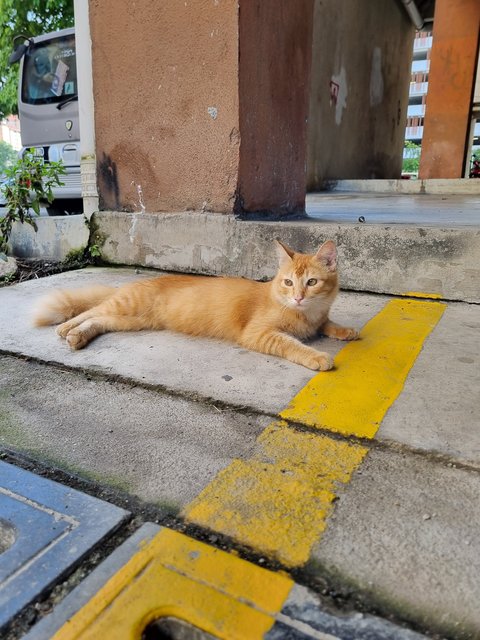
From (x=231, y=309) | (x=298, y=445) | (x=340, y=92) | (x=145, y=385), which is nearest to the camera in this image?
(x=298, y=445)

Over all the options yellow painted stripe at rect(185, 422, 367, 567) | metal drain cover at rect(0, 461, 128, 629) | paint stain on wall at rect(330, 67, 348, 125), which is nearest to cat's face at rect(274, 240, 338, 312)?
yellow painted stripe at rect(185, 422, 367, 567)

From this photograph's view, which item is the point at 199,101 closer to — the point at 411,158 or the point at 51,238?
the point at 51,238

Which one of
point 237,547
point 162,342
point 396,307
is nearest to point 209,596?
point 237,547

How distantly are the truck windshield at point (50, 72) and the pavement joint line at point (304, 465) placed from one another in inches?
270

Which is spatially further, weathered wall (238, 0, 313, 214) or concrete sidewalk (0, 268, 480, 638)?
weathered wall (238, 0, 313, 214)

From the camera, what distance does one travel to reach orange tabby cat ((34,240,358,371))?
237 centimetres

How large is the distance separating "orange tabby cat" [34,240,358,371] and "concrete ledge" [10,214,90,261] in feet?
4.53

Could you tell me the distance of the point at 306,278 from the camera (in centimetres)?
239

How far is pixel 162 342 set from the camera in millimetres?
2467

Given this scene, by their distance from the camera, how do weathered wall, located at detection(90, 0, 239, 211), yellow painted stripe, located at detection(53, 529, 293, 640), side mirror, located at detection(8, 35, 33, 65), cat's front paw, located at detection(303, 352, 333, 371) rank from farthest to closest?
side mirror, located at detection(8, 35, 33, 65) < weathered wall, located at detection(90, 0, 239, 211) < cat's front paw, located at detection(303, 352, 333, 371) < yellow painted stripe, located at detection(53, 529, 293, 640)

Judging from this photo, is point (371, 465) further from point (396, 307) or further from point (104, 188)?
point (104, 188)

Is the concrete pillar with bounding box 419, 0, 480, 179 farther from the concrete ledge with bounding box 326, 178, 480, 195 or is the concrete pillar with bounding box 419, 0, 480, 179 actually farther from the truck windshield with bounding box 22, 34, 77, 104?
the truck windshield with bounding box 22, 34, 77, 104

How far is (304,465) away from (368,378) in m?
0.70

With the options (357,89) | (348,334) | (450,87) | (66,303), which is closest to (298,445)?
(348,334)
